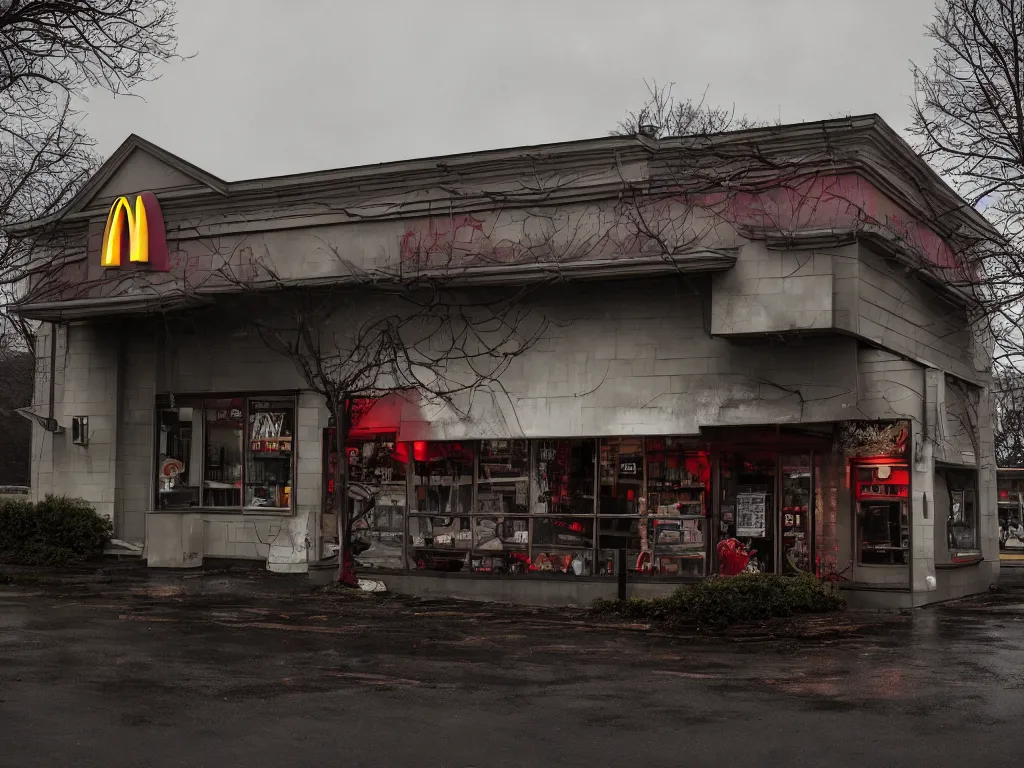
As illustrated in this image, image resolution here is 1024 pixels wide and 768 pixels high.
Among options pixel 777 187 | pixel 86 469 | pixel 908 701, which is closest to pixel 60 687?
pixel 908 701

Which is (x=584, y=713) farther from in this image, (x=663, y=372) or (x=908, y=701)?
(x=663, y=372)

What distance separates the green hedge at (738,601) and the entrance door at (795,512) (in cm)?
306

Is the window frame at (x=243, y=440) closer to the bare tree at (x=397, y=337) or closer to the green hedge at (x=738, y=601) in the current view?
the bare tree at (x=397, y=337)

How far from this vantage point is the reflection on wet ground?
8.38 m

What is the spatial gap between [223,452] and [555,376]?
24.2 feet

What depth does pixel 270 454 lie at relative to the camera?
22.5 meters

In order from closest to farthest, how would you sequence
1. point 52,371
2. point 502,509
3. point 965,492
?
point 502,509 → point 965,492 → point 52,371

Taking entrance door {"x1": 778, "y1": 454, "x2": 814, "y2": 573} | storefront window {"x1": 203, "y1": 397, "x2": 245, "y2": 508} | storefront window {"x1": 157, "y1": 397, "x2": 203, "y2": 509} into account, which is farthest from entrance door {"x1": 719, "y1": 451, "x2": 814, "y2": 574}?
storefront window {"x1": 157, "y1": 397, "x2": 203, "y2": 509}

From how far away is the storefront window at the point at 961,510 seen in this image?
21.4 meters

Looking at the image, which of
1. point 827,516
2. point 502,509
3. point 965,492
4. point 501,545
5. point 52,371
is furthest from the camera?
point 52,371

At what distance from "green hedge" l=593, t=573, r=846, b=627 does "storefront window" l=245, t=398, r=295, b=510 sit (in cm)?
832

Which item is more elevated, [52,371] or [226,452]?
[52,371]

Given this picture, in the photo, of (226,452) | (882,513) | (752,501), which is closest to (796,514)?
(752,501)

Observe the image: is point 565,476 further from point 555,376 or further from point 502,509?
point 555,376
